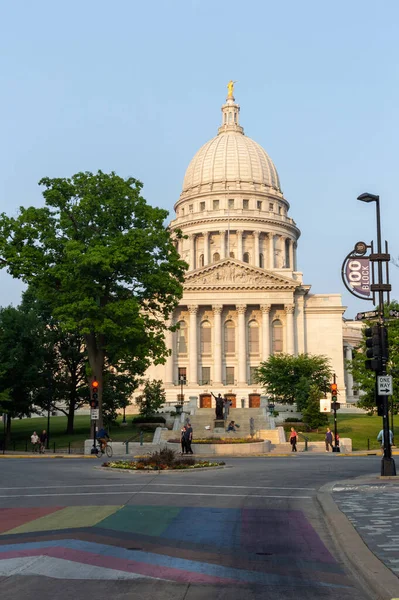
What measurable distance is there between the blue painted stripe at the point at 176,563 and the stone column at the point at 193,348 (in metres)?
88.7

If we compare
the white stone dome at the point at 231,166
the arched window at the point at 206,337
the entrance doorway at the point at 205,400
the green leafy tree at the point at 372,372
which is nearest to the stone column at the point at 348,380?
the arched window at the point at 206,337

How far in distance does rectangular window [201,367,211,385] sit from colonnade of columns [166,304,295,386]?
0.73 meters

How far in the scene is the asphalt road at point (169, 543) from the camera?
29.7ft

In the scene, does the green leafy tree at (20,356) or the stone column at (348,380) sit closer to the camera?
the green leafy tree at (20,356)

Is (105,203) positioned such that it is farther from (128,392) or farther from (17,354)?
(128,392)

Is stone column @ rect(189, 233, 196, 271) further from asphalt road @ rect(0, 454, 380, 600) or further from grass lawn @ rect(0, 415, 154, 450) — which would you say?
asphalt road @ rect(0, 454, 380, 600)

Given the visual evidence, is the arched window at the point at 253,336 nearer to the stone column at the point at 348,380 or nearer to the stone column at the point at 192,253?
the stone column at the point at 348,380

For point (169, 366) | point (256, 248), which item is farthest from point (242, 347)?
point (256, 248)

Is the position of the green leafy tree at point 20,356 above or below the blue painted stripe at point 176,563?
above

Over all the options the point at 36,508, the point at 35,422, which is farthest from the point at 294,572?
the point at 35,422

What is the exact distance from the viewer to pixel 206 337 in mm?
104688

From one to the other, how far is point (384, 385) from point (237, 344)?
7794cm

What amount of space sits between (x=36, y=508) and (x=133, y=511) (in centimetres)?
250

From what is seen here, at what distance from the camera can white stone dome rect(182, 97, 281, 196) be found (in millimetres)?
131125
